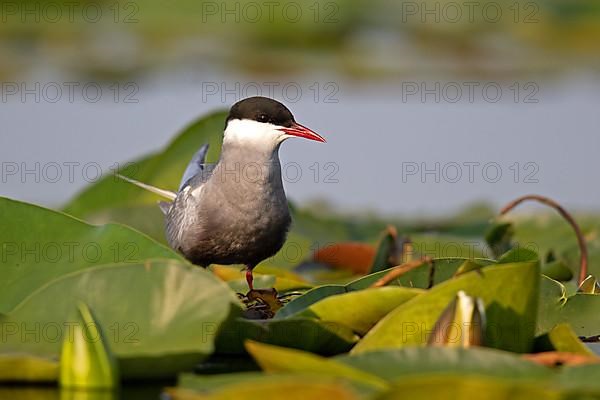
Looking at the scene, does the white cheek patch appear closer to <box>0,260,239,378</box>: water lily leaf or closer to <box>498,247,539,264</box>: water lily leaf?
<box>498,247,539,264</box>: water lily leaf

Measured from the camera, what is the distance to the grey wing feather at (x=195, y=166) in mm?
4113

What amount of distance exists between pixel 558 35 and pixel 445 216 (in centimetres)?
644

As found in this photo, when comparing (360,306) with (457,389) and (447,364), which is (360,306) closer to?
(447,364)

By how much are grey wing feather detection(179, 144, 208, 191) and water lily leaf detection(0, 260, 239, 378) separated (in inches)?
71.6

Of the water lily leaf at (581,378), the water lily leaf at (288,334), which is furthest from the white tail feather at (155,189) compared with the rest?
the water lily leaf at (581,378)

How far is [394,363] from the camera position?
1978 millimetres

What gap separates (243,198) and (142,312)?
1.51 metres

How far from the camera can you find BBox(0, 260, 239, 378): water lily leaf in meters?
2.20

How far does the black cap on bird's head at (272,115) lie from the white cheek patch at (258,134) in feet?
0.04

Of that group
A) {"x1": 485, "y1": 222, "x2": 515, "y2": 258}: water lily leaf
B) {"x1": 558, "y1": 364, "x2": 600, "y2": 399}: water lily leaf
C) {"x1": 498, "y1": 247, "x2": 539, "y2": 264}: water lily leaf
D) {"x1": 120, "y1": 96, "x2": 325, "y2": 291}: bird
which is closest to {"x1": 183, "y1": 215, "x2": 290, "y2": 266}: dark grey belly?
{"x1": 120, "y1": 96, "x2": 325, "y2": 291}: bird

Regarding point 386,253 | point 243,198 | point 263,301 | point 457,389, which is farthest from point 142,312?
point 386,253

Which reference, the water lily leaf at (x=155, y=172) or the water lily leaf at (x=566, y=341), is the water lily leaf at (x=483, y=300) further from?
the water lily leaf at (x=155, y=172)

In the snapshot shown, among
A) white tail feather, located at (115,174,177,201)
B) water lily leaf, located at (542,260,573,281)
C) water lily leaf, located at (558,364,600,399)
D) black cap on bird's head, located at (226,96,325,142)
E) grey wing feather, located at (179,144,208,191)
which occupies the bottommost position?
water lily leaf, located at (542,260,573,281)

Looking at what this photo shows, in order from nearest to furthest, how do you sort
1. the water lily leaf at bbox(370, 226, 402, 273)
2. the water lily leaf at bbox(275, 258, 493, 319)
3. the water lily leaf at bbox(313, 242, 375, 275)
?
the water lily leaf at bbox(275, 258, 493, 319) < the water lily leaf at bbox(370, 226, 402, 273) < the water lily leaf at bbox(313, 242, 375, 275)
